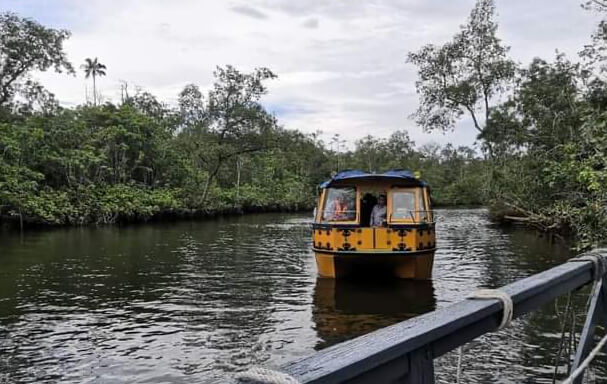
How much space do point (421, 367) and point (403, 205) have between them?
12.7 meters

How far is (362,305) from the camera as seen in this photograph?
37.7ft

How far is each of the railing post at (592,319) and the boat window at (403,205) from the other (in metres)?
10.9

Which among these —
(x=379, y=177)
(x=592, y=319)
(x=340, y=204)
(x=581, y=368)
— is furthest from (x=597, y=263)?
(x=340, y=204)

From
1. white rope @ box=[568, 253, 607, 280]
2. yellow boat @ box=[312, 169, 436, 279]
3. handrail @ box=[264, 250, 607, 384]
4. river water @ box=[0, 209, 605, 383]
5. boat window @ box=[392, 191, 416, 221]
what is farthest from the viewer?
boat window @ box=[392, 191, 416, 221]

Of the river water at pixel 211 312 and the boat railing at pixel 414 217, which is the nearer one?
the river water at pixel 211 312

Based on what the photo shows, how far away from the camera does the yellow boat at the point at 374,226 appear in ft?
43.5

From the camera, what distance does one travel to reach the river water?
25.2 feet

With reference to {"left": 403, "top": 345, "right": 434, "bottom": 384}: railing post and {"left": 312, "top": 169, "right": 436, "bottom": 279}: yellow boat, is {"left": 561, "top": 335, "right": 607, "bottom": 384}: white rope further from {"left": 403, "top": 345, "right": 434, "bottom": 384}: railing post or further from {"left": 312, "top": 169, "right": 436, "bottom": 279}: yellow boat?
{"left": 312, "top": 169, "right": 436, "bottom": 279}: yellow boat

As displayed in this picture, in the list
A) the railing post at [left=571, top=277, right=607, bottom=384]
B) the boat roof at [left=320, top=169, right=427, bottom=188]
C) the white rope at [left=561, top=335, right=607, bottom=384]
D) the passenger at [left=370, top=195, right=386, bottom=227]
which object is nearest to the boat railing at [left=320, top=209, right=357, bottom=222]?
the passenger at [left=370, top=195, right=386, bottom=227]

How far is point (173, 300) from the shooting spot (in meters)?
11.9

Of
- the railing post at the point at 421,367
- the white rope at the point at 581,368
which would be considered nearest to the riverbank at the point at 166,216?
the white rope at the point at 581,368

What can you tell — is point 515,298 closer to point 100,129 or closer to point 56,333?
point 56,333

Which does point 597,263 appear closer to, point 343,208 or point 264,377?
point 264,377

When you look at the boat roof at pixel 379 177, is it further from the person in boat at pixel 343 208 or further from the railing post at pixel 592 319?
the railing post at pixel 592 319
